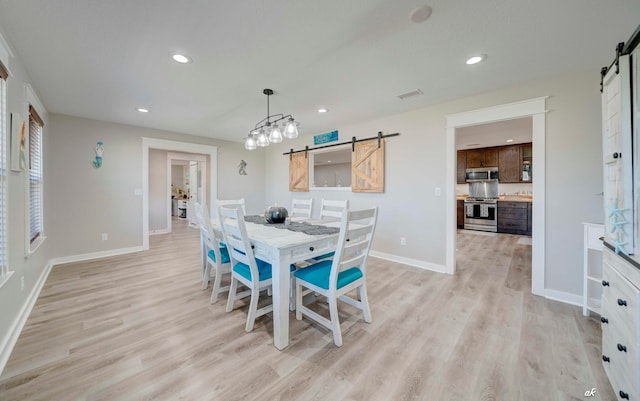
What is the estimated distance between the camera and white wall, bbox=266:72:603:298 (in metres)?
2.45

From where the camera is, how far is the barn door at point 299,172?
17.4ft

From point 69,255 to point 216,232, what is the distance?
10.8 ft

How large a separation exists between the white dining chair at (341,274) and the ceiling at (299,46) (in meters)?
1.36

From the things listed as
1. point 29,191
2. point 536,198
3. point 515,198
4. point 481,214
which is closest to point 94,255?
point 29,191

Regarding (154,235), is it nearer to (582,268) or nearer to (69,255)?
(69,255)

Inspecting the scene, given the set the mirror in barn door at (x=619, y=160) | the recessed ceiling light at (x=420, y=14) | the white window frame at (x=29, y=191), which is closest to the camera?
the mirror in barn door at (x=619, y=160)

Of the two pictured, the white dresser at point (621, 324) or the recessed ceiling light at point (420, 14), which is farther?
the recessed ceiling light at point (420, 14)

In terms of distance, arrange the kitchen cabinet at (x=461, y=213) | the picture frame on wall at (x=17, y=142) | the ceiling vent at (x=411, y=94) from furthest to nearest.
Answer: the kitchen cabinet at (x=461, y=213), the ceiling vent at (x=411, y=94), the picture frame on wall at (x=17, y=142)

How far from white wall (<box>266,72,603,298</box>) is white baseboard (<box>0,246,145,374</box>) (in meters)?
3.82

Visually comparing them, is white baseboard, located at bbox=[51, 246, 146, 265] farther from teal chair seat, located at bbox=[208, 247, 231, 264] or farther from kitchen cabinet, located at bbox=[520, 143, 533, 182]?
kitchen cabinet, located at bbox=[520, 143, 533, 182]

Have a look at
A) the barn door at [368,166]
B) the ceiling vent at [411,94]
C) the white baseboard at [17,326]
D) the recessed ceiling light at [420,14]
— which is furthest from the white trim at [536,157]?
the white baseboard at [17,326]

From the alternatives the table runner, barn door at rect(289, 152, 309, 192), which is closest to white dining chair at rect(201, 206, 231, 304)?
the table runner

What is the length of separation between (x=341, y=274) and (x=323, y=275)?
6.6 inches

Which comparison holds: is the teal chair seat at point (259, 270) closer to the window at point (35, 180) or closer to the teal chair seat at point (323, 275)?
the teal chair seat at point (323, 275)
